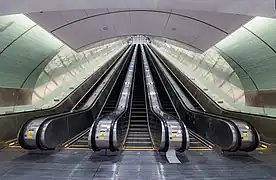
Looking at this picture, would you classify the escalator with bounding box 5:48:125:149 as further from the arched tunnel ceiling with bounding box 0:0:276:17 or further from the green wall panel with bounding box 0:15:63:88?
the arched tunnel ceiling with bounding box 0:0:276:17

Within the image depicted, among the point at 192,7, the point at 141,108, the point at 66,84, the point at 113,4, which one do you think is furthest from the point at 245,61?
the point at 66,84

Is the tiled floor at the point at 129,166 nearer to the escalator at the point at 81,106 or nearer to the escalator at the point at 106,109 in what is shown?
the escalator at the point at 81,106

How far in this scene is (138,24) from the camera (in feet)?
29.5

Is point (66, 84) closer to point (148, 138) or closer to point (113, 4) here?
point (148, 138)

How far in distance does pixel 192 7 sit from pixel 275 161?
3562 millimetres

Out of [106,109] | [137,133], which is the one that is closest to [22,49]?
[106,109]

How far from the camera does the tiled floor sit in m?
4.54

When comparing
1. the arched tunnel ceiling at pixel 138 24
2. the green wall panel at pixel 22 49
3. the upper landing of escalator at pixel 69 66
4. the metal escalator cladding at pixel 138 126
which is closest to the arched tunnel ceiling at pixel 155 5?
the arched tunnel ceiling at pixel 138 24

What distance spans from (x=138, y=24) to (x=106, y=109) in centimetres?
490

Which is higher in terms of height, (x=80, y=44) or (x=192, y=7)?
(x=80, y=44)

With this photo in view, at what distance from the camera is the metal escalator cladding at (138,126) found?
742 cm

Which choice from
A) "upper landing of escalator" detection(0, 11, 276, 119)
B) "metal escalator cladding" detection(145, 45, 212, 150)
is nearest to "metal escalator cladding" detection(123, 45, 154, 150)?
"metal escalator cladding" detection(145, 45, 212, 150)

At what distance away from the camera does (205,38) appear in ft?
30.8

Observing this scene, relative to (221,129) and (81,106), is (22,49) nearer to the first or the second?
(81,106)
